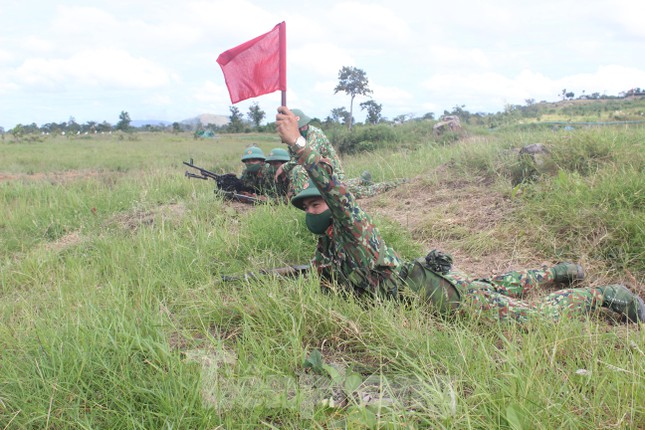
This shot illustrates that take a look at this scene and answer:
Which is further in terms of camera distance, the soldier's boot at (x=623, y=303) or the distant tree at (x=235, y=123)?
the distant tree at (x=235, y=123)

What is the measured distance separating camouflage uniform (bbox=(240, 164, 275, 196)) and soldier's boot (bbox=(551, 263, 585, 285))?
14.0ft

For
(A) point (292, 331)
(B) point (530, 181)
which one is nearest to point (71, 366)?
(A) point (292, 331)

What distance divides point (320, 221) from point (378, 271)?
474mm

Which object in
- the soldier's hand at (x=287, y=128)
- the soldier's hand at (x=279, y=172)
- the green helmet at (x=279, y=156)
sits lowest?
the soldier's hand at (x=279, y=172)

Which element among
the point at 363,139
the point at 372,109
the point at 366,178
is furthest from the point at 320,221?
the point at 372,109

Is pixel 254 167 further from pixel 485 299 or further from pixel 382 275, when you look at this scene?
pixel 485 299

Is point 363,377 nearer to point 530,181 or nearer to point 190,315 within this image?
point 190,315

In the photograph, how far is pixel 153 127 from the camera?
52562 mm

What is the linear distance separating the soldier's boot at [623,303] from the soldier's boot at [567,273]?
49 cm

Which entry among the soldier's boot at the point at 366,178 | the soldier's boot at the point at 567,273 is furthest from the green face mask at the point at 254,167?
the soldier's boot at the point at 567,273

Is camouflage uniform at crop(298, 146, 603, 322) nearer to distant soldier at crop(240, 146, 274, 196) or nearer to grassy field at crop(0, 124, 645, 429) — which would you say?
grassy field at crop(0, 124, 645, 429)

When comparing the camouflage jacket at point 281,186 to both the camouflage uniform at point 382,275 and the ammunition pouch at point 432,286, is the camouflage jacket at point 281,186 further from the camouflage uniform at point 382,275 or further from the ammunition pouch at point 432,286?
the ammunition pouch at point 432,286

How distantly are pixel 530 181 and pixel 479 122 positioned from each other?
50.9 ft

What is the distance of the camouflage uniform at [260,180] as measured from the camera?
23.4 ft
